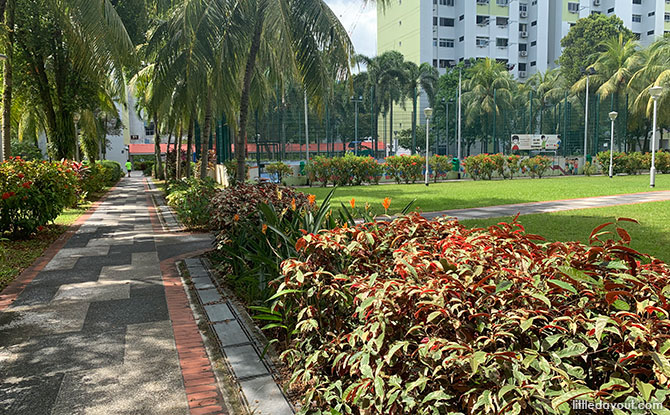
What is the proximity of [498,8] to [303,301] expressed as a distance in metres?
73.2

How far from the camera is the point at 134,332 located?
465 cm

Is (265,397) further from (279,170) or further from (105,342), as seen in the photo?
(279,170)

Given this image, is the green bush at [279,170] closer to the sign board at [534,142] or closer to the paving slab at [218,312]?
the sign board at [534,142]

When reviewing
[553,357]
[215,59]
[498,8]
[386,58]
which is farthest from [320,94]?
[498,8]

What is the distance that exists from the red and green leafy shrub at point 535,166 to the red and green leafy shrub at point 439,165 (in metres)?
5.20

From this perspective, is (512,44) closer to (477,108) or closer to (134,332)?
(477,108)

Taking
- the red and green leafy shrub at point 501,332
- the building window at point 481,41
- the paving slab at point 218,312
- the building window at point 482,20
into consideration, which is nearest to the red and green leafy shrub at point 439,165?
the paving slab at point 218,312

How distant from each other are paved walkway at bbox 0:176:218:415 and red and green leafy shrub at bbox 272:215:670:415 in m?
1.10

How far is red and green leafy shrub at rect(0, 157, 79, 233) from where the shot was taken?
8.89 meters

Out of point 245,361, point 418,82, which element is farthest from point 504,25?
point 245,361

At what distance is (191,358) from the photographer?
13.1 ft

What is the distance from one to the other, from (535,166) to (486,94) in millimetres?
25412

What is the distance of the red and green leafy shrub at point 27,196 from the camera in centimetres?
889

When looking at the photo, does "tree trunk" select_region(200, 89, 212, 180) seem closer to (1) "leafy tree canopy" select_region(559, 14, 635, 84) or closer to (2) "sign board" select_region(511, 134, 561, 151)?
(2) "sign board" select_region(511, 134, 561, 151)
